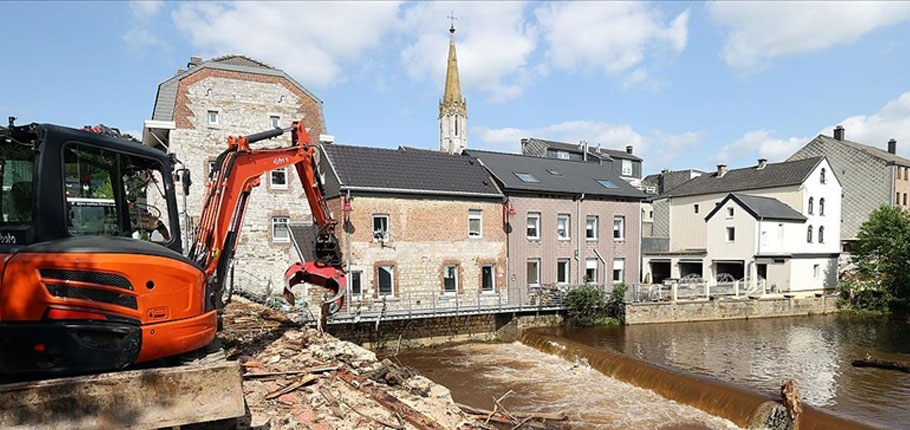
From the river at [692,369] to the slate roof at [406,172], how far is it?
7000 millimetres

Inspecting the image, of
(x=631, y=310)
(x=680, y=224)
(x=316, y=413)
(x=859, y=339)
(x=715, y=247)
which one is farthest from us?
(x=680, y=224)

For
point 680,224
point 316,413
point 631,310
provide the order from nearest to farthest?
point 316,413 < point 631,310 < point 680,224

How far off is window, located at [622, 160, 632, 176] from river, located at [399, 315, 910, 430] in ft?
82.5

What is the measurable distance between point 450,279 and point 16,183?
18392mm

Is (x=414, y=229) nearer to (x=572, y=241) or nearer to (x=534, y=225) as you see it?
(x=534, y=225)

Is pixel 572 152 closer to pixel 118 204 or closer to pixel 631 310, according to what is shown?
pixel 631 310

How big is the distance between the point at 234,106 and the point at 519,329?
17164 mm

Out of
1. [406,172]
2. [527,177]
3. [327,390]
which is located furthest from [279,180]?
[327,390]

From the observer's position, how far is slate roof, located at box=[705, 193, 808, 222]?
2864 cm

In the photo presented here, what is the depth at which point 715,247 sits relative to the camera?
3056 cm

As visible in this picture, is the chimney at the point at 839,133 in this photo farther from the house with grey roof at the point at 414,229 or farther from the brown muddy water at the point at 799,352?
the house with grey roof at the point at 414,229

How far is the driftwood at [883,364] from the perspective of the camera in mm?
15680

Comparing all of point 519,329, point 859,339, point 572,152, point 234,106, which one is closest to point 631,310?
point 519,329

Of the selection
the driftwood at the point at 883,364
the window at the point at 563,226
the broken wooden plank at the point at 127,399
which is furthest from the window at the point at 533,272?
the broken wooden plank at the point at 127,399
